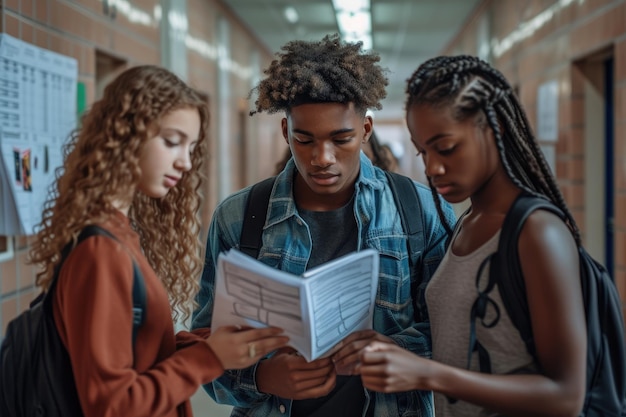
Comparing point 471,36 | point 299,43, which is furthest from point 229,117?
point 299,43

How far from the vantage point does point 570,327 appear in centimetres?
101

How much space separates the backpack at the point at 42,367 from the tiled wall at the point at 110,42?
1.19 feet

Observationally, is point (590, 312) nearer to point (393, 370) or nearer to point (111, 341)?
point (393, 370)

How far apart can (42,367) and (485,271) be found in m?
0.71

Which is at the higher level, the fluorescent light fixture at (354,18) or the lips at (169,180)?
the fluorescent light fixture at (354,18)

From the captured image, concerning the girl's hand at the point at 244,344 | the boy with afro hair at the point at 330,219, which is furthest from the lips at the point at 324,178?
the girl's hand at the point at 244,344

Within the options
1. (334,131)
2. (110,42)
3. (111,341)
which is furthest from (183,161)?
(110,42)

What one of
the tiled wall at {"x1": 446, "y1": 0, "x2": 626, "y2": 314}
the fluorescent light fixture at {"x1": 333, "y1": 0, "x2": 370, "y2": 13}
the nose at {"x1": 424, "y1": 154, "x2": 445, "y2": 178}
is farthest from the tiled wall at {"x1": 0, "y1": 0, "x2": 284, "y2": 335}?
the tiled wall at {"x1": 446, "y1": 0, "x2": 626, "y2": 314}

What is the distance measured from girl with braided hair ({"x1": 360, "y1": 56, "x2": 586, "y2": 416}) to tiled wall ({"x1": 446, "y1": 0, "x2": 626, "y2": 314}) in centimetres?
278

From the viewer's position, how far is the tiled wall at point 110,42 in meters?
2.73

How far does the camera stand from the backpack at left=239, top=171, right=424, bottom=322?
1526mm

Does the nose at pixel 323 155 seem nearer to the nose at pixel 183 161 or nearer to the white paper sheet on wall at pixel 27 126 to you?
the nose at pixel 183 161

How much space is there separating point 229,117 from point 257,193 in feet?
22.5

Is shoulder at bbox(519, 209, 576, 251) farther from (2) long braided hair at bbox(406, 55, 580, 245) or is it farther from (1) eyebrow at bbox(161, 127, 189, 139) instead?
(1) eyebrow at bbox(161, 127, 189, 139)
